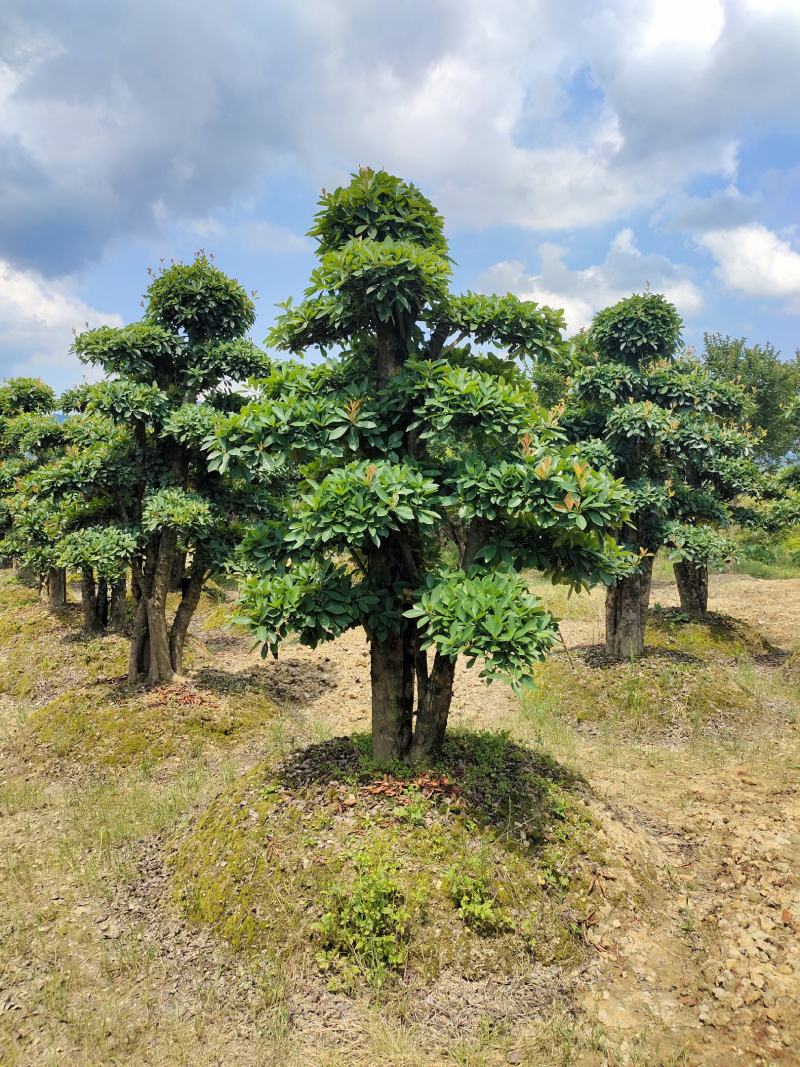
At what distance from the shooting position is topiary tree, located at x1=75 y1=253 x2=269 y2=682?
1202 centimetres

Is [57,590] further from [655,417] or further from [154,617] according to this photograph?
[655,417]

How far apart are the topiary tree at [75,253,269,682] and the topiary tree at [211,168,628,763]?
16.8 ft

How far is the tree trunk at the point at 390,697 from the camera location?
312 inches

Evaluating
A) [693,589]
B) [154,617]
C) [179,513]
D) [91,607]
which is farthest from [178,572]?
[693,589]

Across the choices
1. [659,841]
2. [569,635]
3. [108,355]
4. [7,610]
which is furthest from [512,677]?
[7,610]

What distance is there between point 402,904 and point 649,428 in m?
10.4

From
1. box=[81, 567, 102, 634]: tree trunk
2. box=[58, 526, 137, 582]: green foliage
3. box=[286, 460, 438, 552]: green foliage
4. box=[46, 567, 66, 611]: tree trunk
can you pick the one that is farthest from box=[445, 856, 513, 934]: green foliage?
box=[46, 567, 66, 611]: tree trunk

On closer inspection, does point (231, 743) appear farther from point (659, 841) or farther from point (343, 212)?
point (343, 212)

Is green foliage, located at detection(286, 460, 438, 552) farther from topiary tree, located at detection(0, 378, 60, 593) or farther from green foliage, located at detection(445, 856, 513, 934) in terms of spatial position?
topiary tree, located at detection(0, 378, 60, 593)

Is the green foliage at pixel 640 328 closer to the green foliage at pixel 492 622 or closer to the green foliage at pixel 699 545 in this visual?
the green foliage at pixel 699 545

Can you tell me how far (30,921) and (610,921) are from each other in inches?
230

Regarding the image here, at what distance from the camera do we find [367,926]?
19.2ft

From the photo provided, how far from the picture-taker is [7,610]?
67.2 ft

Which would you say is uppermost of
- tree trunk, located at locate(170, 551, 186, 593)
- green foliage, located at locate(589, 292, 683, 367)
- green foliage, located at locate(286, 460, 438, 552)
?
green foliage, located at locate(589, 292, 683, 367)
